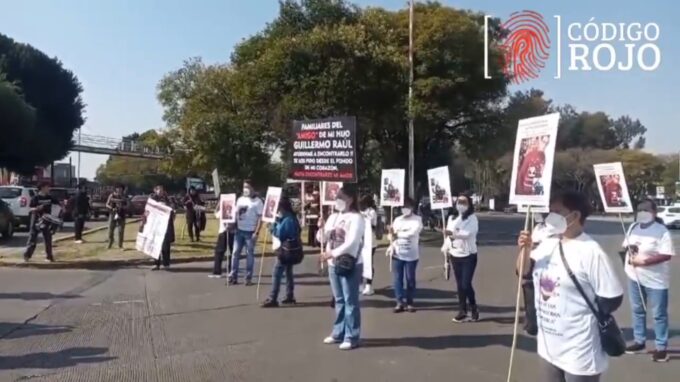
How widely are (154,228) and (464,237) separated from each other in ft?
25.0

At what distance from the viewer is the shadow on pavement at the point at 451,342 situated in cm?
824

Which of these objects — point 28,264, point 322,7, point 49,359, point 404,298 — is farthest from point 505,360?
point 322,7

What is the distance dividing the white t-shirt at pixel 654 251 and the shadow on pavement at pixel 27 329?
269 inches

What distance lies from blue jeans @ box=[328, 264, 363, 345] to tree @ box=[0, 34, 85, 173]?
43129 mm

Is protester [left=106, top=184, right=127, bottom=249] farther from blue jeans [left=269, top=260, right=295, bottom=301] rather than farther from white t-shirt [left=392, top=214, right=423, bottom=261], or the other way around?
white t-shirt [left=392, top=214, right=423, bottom=261]

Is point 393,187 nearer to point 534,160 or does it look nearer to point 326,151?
point 326,151

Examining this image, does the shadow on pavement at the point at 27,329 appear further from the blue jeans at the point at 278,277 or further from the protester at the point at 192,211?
the protester at the point at 192,211

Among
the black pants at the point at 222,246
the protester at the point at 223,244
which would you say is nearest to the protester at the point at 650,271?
the protester at the point at 223,244

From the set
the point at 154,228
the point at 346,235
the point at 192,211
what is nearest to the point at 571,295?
the point at 346,235

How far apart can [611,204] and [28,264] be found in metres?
12.2

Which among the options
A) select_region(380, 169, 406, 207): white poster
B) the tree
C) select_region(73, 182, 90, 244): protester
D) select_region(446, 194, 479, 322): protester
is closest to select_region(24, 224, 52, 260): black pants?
select_region(73, 182, 90, 244): protester

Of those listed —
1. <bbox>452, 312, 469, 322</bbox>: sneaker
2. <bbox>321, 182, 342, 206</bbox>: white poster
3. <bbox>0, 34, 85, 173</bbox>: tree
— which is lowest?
<bbox>452, 312, 469, 322</bbox>: sneaker

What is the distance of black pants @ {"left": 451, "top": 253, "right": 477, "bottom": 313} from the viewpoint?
31.8ft

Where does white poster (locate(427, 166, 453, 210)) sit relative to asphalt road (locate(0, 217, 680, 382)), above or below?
above
